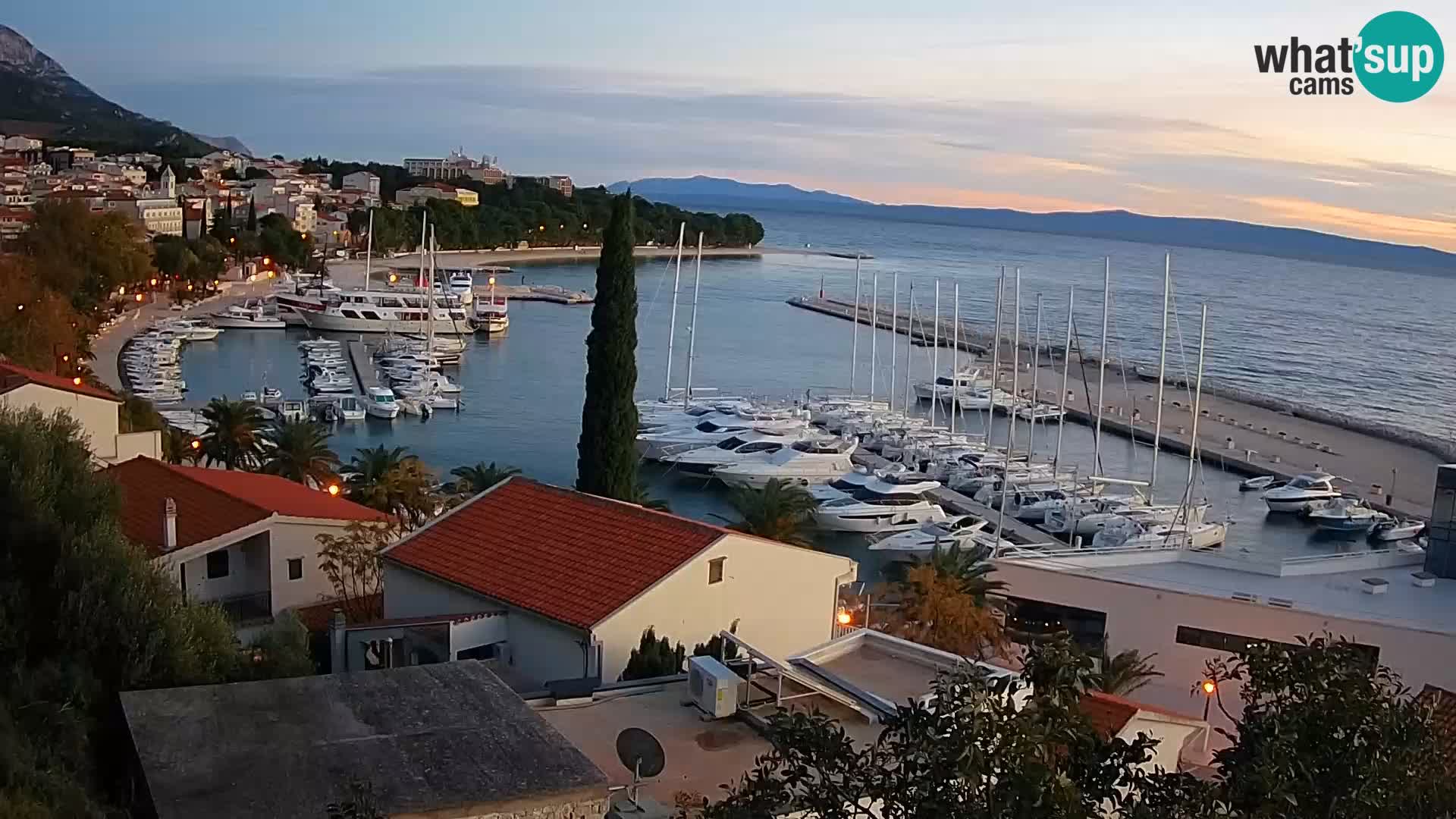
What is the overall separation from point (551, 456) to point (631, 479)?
1453 centimetres

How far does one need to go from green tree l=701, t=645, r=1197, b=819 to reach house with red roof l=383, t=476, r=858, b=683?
603cm

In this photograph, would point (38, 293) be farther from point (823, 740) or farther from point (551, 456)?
point (823, 740)

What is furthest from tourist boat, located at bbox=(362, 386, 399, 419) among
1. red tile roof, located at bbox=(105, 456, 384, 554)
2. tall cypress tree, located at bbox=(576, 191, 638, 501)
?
red tile roof, located at bbox=(105, 456, 384, 554)

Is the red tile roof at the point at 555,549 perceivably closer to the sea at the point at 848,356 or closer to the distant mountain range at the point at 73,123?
the sea at the point at 848,356

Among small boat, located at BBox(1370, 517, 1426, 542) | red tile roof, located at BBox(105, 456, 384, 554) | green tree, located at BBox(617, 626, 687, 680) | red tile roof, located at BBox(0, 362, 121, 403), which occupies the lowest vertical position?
small boat, located at BBox(1370, 517, 1426, 542)

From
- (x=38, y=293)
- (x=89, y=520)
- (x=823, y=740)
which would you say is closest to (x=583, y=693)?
(x=89, y=520)

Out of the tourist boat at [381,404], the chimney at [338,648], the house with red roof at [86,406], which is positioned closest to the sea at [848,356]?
the tourist boat at [381,404]

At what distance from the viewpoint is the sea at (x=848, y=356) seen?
111ft

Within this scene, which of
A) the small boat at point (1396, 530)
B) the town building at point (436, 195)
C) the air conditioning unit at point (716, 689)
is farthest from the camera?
the town building at point (436, 195)

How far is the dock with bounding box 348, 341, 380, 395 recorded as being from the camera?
136 feet

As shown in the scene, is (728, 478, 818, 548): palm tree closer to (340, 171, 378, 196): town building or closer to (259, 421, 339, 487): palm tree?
(259, 421, 339, 487): palm tree

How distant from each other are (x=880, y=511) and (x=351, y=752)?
21.0 metres

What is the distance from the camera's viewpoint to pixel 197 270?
196 ft

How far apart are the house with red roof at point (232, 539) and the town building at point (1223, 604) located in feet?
30.9
